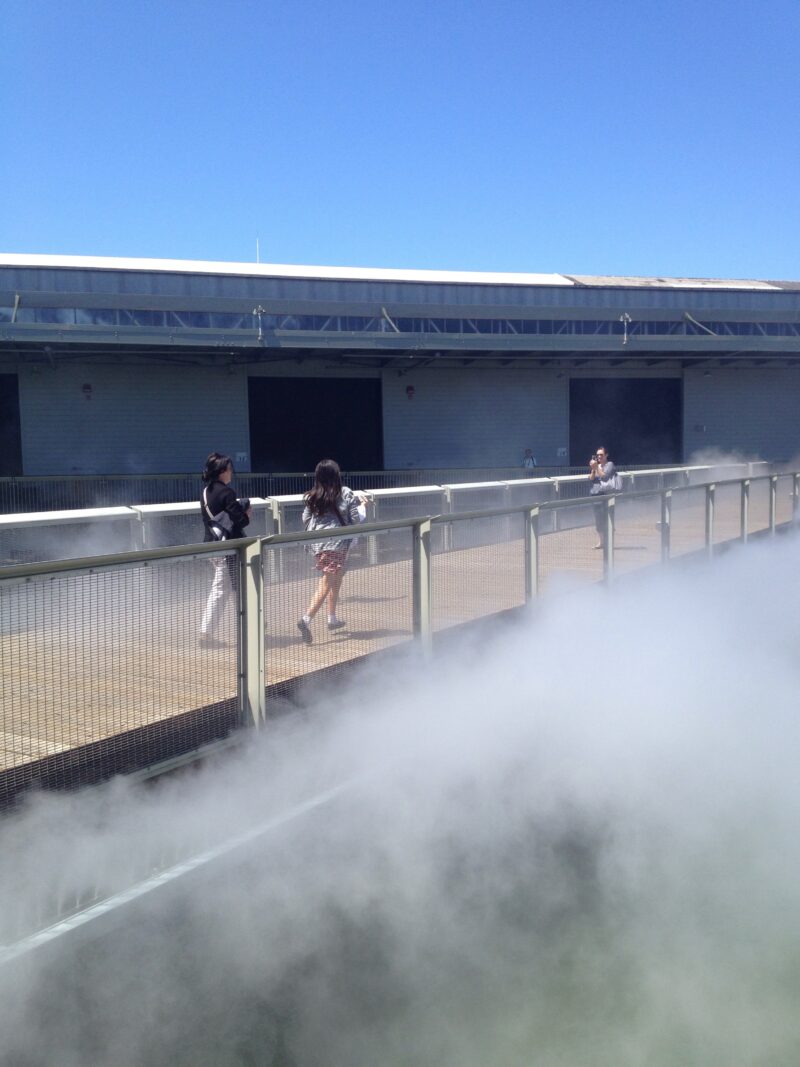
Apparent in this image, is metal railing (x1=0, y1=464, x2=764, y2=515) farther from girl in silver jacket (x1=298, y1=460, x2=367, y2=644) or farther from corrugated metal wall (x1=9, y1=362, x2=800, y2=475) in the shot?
girl in silver jacket (x1=298, y1=460, x2=367, y2=644)

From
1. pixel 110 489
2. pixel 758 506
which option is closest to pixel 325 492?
pixel 758 506

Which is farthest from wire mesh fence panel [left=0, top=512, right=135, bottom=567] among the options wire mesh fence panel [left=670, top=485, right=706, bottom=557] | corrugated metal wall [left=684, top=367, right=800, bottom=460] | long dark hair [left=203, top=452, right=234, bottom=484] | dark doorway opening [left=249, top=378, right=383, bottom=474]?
corrugated metal wall [left=684, top=367, right=800, bottom=460]

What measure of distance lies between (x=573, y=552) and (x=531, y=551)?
140 centimetres

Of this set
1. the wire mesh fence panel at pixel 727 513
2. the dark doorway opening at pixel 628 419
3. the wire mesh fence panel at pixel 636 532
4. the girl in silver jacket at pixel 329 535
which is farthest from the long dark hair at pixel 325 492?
the dark doorway opening at pixel 628 419

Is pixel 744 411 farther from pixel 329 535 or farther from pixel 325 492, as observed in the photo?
pixel 329 535

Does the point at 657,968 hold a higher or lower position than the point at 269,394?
lower

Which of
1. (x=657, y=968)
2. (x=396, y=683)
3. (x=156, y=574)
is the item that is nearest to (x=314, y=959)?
(x=657, y=968)

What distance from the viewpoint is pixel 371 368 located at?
38.2 meters

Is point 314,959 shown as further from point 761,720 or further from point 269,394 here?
point 269,394

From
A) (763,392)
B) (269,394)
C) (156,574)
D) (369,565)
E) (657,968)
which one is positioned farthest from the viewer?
(763,392)

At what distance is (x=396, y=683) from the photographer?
7793mm

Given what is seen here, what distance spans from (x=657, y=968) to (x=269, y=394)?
3430 cm

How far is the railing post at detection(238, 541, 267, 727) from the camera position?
6207 millimetres

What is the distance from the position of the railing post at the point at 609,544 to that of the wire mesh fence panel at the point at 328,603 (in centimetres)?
397
